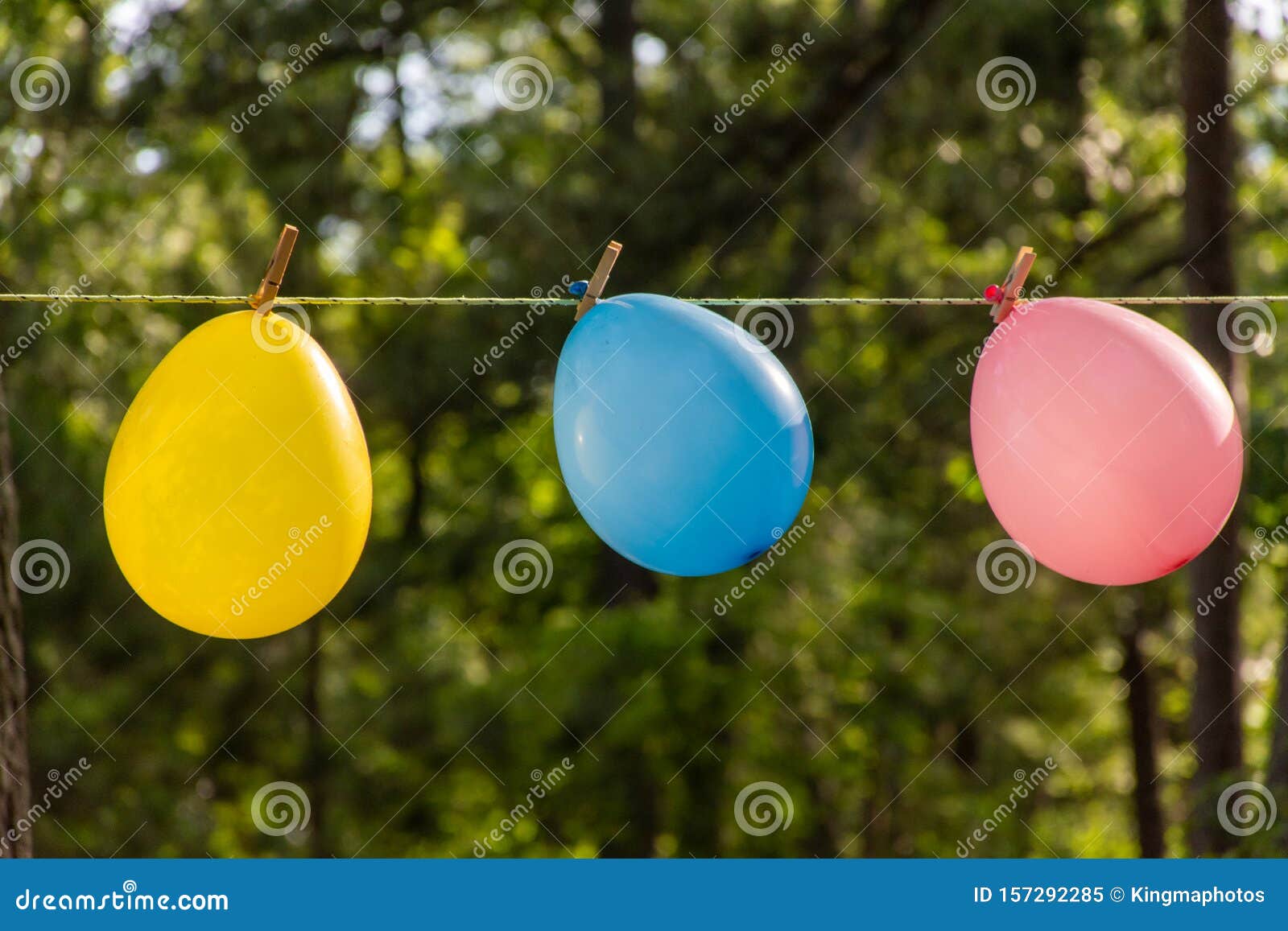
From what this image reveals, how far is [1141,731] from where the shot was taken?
39.7ft

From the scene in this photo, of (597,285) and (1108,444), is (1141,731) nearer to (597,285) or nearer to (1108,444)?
(1108,444)

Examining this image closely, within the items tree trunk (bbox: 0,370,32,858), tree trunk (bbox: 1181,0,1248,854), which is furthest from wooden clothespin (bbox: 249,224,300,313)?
tree trunk (bbox: 1181,0,1248,854)

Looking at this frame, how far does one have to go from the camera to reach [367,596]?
9.49 metres

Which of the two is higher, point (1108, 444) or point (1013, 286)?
point (1013, 286)

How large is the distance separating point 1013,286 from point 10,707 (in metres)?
2.84

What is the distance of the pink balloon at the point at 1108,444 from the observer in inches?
114

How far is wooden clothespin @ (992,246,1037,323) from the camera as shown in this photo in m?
3.02

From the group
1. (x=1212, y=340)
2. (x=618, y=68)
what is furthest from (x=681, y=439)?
(x=618, y=68)

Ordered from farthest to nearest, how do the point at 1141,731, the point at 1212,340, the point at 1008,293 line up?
the point at 1141,731, the point at 1212,340, the point at 1008,293

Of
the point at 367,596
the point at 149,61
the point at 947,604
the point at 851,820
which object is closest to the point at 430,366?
the point at 367,596

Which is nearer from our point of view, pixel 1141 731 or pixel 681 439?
pixel 681 439

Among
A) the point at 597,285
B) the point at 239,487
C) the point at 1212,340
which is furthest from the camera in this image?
Result: the point at 1212,340

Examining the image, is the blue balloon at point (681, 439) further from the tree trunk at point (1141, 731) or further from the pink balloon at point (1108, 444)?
the tree trunk at point (1141, 731)
